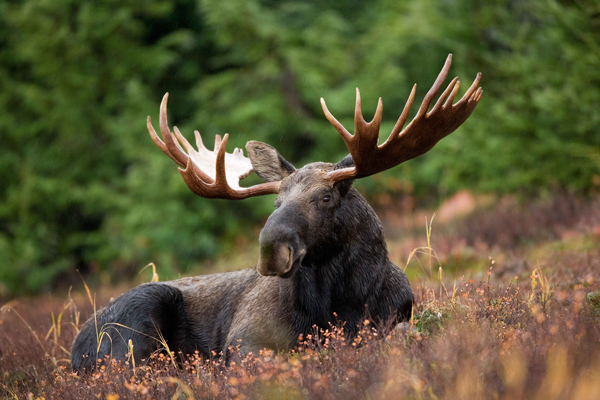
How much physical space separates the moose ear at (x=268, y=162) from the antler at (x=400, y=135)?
607 millimetres

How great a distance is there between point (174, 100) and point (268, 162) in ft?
49.7

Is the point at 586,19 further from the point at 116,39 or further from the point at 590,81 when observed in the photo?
the point at 116,39

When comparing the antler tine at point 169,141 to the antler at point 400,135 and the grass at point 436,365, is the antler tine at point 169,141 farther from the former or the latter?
the grass at point 436,365

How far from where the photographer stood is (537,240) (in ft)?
29.2

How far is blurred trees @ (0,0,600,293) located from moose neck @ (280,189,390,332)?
890 centimetres

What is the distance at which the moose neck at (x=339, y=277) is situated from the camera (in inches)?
160

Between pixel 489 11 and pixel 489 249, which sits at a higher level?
pixel 489 11

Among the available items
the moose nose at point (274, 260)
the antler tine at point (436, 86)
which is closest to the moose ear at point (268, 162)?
the moose nose at point (274, 260)

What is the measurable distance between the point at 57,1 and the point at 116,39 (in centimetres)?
188

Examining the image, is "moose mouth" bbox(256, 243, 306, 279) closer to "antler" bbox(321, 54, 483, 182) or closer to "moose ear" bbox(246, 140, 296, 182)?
"antler" bbox(321, 54, 483, 182)

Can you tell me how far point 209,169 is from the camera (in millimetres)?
5238

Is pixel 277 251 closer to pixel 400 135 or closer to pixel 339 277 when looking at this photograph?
pixel 339 277

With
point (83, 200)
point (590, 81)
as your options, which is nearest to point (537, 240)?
point (590, 81)

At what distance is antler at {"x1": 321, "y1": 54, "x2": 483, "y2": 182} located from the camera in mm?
3885
